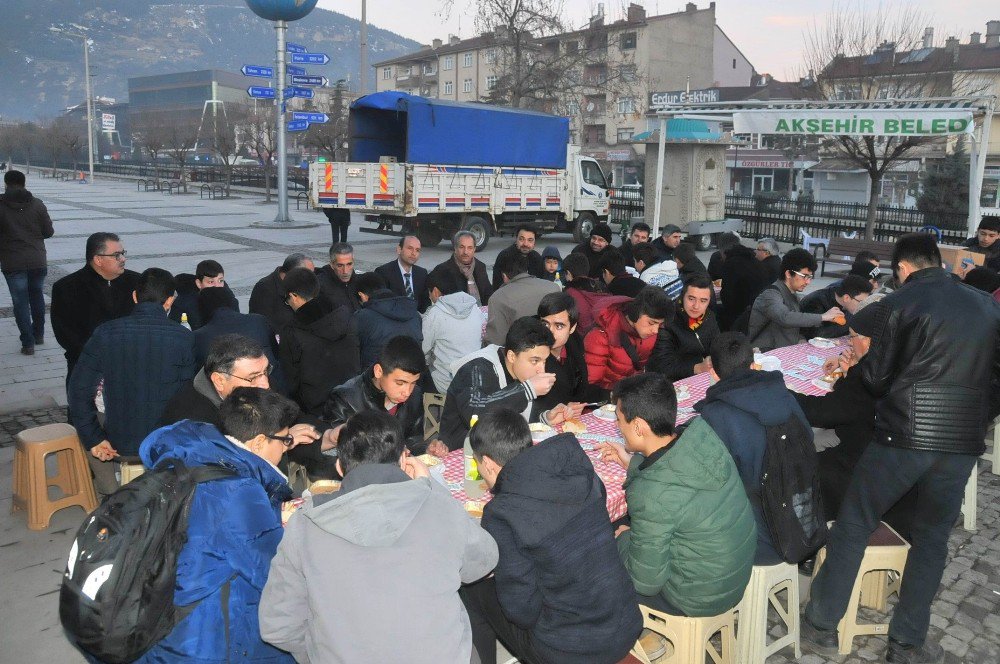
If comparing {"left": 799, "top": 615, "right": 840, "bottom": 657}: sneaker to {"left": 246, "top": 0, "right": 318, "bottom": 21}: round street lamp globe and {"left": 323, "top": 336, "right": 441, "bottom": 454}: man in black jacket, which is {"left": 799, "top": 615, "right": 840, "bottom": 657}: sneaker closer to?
{"left": 323, "top": 336, "right": 441, "bottom": 454}: man in black jacket

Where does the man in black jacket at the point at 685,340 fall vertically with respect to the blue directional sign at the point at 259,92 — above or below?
below

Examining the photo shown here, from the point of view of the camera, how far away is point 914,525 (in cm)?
373

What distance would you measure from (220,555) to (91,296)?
14.6 ft

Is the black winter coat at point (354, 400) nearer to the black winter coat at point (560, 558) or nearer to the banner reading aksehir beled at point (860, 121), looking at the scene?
the black winter coat at point (560, 558)

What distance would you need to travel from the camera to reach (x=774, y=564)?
3574mm

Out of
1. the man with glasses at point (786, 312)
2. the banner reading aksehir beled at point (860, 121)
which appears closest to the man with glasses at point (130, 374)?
the man with glasses at point (786, 312)

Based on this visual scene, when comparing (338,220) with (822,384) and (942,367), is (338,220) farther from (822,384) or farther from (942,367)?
(942,367)

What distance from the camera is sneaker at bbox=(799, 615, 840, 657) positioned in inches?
153

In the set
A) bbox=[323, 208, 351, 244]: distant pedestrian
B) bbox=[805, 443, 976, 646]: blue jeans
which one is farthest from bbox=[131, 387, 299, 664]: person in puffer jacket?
bbox=[323, 208, 351, 244]: distant pedestrian

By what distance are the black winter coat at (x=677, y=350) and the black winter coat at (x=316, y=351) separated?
7.57ft

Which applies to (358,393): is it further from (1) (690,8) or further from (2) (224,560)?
(1) (690,8)

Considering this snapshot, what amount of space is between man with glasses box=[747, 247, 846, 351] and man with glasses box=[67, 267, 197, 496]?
15.4ft

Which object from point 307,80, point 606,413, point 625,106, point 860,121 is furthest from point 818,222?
point 625,106

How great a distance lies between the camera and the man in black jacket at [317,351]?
503 cm
